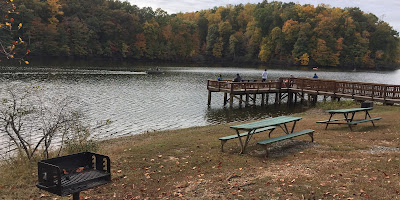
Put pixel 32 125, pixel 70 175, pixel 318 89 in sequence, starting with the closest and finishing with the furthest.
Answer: pixel 70 175, pixel 32 125, pixel 318 89

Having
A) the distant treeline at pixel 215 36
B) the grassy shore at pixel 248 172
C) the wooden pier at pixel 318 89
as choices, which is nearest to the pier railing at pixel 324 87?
the wooden pier at pixel 318 89

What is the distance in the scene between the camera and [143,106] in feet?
89.0

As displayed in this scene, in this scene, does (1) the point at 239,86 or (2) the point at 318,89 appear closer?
(2) the point at 318,89

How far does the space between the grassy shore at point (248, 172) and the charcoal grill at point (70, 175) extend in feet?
7.24

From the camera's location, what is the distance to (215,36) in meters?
120

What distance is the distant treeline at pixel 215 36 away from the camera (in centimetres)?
8594

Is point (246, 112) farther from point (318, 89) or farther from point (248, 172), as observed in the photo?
point (248, 172)

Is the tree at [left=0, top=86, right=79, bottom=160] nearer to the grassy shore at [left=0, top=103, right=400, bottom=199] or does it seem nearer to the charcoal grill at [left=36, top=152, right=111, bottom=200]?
the grassy shore at [left=0, top=103, right=400, bottom=199]

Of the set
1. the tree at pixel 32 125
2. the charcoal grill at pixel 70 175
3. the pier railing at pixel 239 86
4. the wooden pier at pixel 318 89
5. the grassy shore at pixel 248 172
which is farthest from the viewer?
the pier railing at pixel 239 86

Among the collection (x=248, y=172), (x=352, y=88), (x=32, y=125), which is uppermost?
(x=352, y=88)

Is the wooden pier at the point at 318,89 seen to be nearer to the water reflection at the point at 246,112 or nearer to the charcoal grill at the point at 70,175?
the water reflection at the point at 246,112

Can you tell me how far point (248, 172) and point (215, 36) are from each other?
11463 centimetres

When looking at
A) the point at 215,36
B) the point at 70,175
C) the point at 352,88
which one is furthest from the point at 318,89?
the point at 215,36

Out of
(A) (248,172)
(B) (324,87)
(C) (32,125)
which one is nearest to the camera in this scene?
(A) (248,172)
